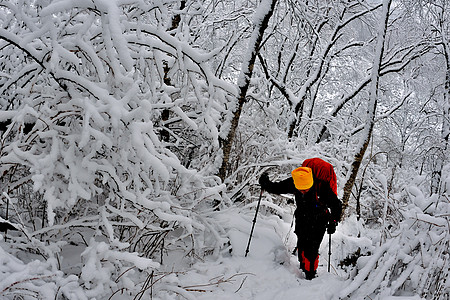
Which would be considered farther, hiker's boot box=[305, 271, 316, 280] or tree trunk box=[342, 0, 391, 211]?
tree trunk box=[342, 0, 391, 211]

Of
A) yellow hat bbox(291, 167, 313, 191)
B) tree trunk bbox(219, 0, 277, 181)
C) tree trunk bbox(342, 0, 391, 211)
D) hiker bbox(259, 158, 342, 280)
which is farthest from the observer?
tree trunk bbox(342, 0, 391, 211)

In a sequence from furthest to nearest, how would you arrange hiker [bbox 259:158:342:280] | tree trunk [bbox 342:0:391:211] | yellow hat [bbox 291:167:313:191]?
tree trunk [bbox 342:0:391:211] → hiker [bbox 259:158:342:280] → yellow hat [bbox 291:167:313:191]

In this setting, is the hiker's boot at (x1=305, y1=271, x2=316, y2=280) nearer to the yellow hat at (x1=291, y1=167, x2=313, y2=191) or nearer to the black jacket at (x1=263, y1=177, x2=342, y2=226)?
the black jacket at (x1=263, y1=177, x2=342, y2=226)

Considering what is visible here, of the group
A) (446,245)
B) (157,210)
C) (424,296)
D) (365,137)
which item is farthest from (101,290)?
(365,137)

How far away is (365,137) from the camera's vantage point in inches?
233

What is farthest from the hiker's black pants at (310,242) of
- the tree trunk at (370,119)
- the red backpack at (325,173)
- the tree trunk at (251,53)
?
the tree trunk at (370,119)

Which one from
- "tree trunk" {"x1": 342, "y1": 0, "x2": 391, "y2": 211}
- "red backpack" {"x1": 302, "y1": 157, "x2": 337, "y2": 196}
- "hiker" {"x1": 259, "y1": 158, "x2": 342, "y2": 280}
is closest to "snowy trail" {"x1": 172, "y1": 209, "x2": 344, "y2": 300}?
"hiker" {"x1": 259, "y1": 158, "x2": 342, "y2": 280}

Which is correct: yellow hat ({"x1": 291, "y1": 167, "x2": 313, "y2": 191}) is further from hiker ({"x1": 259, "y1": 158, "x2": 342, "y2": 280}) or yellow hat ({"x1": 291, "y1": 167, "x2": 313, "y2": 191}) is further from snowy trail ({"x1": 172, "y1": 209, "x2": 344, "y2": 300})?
snowy trail ({"x1": 172, "y1": 209, "x2": 344, "y2": 300})

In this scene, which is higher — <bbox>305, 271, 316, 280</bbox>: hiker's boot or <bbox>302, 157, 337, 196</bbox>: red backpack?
<bbox>302, 157, 337, 196</bbox>: red backpack

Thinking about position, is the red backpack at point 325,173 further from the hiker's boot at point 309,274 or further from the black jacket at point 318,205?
the hiker's boot at point 309,274

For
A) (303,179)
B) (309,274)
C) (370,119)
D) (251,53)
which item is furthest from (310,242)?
(370,119)

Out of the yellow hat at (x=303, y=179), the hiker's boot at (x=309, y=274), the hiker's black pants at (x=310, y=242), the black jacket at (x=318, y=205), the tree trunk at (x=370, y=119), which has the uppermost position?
the tree trunk at (x=370, y=119)

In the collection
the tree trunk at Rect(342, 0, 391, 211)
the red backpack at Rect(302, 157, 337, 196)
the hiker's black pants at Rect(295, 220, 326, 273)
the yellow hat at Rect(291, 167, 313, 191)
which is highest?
the tree trunk at Rect(342, 0, 391, 211)

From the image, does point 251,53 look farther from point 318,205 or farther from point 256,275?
point 256,275
